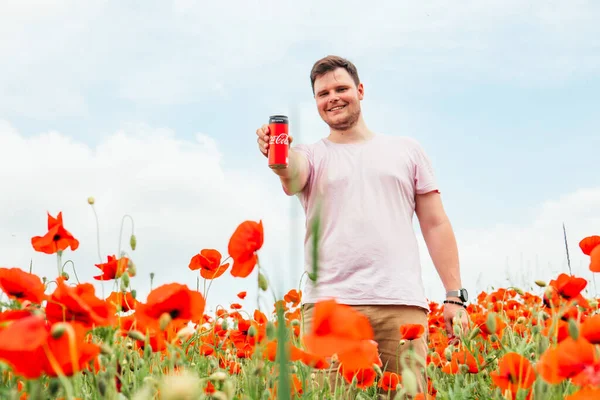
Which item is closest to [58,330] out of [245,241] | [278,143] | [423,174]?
[245,241]

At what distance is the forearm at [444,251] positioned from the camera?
372cm

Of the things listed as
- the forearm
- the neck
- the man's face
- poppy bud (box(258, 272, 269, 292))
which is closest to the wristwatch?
the forearm

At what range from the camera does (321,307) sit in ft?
3.90

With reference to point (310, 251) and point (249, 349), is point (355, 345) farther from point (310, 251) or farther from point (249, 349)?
point (249, 349)

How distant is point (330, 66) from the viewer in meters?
3.88

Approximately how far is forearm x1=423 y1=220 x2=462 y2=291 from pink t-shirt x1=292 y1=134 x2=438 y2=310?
0.62ft

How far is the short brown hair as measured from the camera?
3883 mm

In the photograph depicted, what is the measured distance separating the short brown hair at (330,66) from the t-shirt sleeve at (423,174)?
63cm

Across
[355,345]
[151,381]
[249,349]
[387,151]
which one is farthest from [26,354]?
[387,151]

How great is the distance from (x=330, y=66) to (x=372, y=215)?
3.27 feet

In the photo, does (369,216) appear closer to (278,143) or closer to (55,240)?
(278,143)

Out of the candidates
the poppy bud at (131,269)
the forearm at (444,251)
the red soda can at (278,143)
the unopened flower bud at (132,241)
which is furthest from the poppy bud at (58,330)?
the forearm at (444,251)

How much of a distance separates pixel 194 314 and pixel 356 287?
1927mm

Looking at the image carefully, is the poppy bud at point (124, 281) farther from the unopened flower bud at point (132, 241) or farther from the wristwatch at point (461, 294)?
the wristwatch at point (461, 294)
